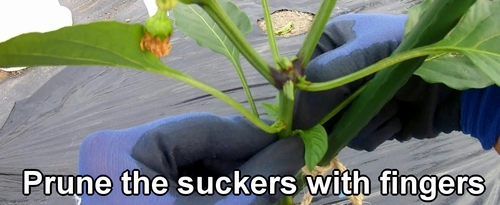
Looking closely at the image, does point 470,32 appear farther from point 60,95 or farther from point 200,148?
point 60,95

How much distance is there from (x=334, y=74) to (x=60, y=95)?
62 cm

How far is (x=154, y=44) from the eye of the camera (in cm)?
24

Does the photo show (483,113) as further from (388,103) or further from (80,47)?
(80,47)

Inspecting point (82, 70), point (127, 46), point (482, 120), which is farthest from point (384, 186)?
point (82, 70)

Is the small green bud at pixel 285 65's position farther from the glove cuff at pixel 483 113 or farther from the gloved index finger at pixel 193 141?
the glove cuff at pixel 483 113

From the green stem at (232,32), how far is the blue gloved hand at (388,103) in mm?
105

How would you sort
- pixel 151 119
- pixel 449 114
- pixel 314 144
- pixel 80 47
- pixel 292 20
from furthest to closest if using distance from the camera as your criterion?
pixel 292 20
pixel 151 119
pixel 449 114
pixel 314 144
pixel 80 47

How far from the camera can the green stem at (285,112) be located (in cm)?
33

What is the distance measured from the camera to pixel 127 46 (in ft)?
0.78

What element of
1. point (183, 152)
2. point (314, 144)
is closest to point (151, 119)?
point (183, 152)

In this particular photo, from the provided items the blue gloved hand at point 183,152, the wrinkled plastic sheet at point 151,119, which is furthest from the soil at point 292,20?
the blue gloved hand at point 183,152

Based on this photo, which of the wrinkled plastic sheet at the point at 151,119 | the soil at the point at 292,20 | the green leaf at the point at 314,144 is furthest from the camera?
the soil at the point at 292,20

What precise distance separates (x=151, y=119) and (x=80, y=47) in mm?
548

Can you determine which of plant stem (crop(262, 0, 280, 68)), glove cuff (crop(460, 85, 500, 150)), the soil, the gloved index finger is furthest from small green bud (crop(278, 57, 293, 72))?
the soil
